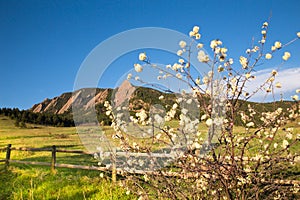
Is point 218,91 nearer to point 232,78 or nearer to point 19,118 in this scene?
point 232,78

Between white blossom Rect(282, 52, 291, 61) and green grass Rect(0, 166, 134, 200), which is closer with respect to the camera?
white blossom Rect(282, 52, 291, 61)

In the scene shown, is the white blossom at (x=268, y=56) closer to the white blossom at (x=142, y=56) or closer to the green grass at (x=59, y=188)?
the white blossom at (x=142, y=56)

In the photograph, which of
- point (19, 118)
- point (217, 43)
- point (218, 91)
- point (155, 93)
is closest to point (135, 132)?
A: point (155, 93)

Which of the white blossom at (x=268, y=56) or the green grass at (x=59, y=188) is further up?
the white blossom at (x=268, y=56)

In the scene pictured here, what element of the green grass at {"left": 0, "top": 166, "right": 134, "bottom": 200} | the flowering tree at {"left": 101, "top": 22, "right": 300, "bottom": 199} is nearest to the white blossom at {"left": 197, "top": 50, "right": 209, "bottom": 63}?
the flowering tree at {"left": 101, "top": 22, "right": 300, "bottom": 199}

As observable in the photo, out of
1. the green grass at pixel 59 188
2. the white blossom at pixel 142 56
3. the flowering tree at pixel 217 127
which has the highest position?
the white blossom at pixel 142 56

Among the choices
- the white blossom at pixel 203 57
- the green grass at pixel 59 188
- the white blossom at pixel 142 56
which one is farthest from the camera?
the green grass at pixel 59 188

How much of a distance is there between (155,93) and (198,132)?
25.1 inches

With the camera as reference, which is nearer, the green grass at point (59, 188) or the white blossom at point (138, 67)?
the white blossom at point (138, 67)

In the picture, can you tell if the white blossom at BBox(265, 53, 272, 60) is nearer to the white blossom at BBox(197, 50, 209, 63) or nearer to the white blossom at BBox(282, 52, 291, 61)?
the white blossom at BBox(282, 52, 291, 61)

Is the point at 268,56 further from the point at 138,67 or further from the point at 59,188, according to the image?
the point at 59,188

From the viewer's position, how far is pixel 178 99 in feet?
10.4

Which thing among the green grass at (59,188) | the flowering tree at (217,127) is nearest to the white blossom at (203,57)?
the flowering tree at (217,127)

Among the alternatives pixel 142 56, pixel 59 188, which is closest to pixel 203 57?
pixel 142 56
